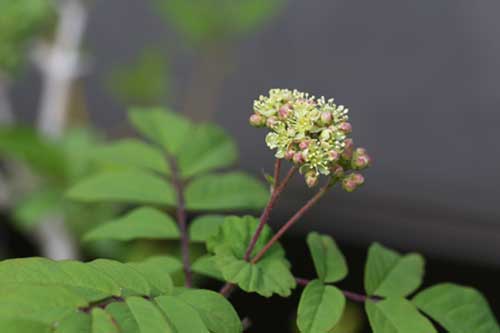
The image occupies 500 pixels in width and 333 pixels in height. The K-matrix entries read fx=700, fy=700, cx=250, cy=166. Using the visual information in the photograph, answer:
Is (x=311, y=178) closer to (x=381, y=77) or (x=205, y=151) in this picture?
(x=205, y=151)

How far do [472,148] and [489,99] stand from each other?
0.22m

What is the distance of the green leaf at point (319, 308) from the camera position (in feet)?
2.14

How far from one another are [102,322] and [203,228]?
32 centimetres

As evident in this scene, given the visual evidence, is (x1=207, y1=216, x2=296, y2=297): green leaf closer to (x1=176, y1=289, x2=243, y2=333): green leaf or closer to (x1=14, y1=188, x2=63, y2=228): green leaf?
(x1=176, y1=289, x2=243, y2=333): green leaf

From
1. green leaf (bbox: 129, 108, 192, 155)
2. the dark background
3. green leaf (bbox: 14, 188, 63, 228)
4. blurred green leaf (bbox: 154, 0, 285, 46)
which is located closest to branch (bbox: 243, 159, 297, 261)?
green leaf (bbox: 129, 108, 192, 155)

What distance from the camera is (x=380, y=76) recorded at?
3111 mm

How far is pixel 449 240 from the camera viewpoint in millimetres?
2299

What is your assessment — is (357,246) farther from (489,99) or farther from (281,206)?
(489,99)

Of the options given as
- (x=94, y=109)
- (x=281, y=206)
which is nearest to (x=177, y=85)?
(x=94, y=109)

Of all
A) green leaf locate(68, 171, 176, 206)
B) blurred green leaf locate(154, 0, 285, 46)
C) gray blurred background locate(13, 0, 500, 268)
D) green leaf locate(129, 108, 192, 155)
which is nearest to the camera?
green leaf locate(68, 171, 176, 206)

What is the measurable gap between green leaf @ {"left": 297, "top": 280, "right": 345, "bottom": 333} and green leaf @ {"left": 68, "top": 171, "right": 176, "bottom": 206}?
0.96 ft

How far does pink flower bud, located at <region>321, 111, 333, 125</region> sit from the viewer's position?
67 cm

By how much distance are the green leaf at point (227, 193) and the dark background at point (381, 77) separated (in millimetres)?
1789

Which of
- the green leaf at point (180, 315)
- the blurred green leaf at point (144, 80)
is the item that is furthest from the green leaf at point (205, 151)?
the blurred green leaf at point (144, 80)
